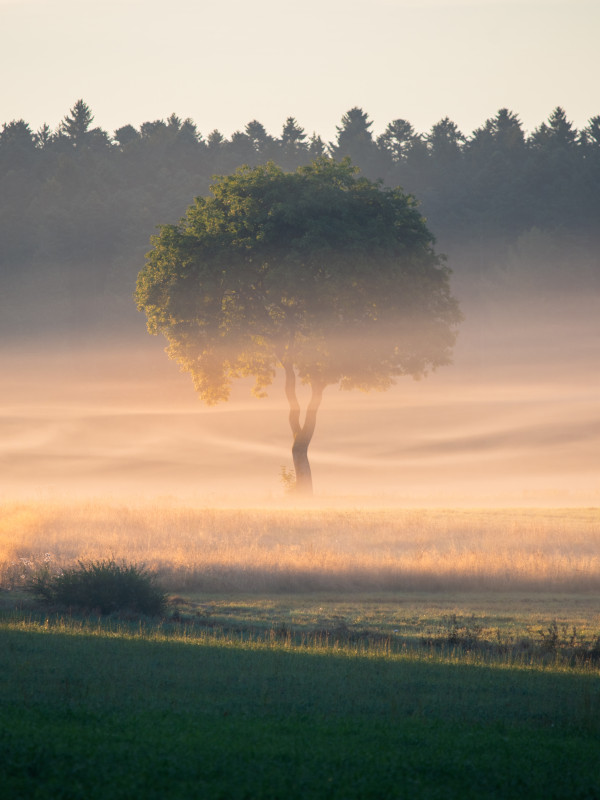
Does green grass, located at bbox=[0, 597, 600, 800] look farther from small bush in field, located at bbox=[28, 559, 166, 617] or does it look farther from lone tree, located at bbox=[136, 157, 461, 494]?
lone tree, located at bbox=[136, 157, 461, 494]

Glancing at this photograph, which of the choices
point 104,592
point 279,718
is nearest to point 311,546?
point 104,592

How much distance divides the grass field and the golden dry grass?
103 mm

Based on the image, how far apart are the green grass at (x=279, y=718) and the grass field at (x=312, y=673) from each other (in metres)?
0.04

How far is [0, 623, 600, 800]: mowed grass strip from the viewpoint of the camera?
32.2 ft

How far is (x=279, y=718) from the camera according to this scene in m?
12.6

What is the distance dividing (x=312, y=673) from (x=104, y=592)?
9.25m

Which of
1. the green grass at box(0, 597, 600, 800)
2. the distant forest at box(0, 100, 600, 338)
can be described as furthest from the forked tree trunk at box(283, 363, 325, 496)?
the distant forest at box(0, 100, 600, 338)

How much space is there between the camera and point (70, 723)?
1161 cm

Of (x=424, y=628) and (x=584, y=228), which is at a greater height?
(x=584, y=228)

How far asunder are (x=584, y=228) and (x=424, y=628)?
9640 cm

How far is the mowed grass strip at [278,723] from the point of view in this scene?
9.82m

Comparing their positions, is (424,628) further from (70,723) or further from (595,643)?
(70,723)

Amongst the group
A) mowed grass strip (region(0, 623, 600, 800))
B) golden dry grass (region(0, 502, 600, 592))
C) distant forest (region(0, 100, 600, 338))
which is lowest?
mowed grass strip (region(0, 623, 600, 800))

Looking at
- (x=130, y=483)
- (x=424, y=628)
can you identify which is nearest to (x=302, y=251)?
(x=424, y=628)
